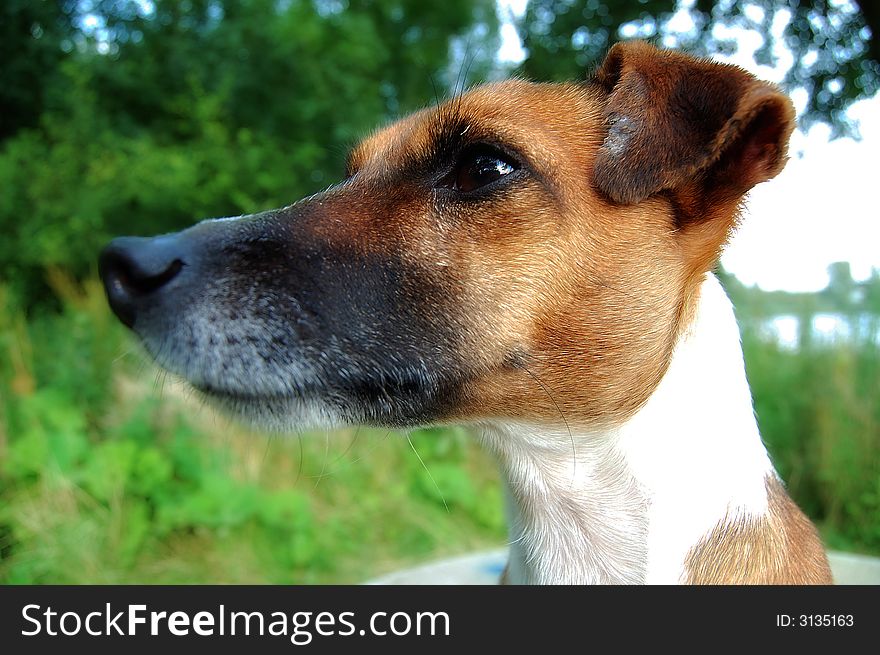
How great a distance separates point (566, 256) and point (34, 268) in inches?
255

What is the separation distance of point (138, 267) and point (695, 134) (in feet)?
4.88

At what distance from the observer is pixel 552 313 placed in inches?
74.2

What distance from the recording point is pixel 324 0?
8883 mm

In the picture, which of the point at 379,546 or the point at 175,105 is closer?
the point at 379,546

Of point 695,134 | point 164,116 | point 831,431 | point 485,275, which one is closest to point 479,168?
point 485,275

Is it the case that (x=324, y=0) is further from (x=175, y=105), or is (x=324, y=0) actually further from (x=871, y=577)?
(x=871, y=577)

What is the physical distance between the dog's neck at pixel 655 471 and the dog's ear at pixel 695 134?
373 millimetres

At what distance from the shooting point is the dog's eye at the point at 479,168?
1.94 m

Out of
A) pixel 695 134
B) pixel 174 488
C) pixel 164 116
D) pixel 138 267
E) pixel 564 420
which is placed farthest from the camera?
pixel 164 116

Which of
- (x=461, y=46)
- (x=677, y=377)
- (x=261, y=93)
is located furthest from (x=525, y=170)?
(x=461, y=46)

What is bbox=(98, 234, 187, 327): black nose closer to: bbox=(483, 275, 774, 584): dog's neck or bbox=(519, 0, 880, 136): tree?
bbox=(483, 275, 774, 584): dog's neck

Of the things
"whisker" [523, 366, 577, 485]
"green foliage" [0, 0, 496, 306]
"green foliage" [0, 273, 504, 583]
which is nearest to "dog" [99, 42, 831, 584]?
"whisker" [523, 366, 577, 485]

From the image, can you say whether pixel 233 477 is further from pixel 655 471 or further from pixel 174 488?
pixel 655 471

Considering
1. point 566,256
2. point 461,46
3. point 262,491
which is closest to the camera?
point 566,256
